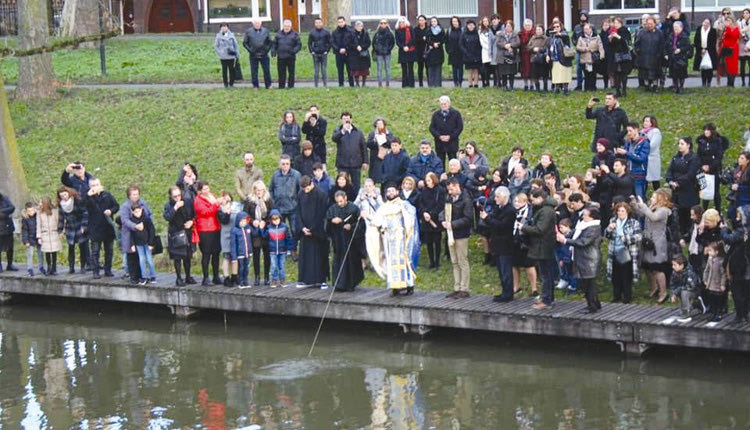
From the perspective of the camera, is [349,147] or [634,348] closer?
[634,348]

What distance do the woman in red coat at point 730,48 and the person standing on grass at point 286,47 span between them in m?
9.84

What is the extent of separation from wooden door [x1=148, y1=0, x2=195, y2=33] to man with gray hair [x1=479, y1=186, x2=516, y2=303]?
38.2 m

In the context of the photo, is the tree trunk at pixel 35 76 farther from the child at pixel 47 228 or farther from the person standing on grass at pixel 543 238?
the person standing on grass at pixel 543 238

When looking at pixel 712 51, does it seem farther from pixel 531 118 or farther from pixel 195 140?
pixel 195 140

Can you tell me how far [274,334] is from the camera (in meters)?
20.6

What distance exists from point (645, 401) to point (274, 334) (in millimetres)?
6662

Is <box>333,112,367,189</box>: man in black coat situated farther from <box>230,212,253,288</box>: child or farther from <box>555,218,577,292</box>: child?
<box>555,218,577,292</box>: child

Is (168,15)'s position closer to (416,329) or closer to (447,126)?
(447,126)

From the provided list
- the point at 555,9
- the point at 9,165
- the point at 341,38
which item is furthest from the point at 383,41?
the point at 555,9

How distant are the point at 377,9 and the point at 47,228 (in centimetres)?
3079

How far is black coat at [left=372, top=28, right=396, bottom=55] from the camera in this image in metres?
31.7

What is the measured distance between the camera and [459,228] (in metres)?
19.4

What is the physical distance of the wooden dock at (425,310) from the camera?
56.7 ft

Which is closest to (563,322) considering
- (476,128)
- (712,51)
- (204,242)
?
(204,242)
